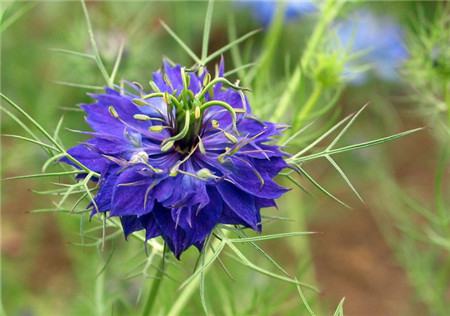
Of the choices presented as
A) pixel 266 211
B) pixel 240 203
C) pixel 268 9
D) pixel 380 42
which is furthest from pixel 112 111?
pixel 380 42

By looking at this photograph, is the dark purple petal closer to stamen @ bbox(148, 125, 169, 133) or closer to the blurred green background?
stamen @ bbox(148, 125, 169, 133)

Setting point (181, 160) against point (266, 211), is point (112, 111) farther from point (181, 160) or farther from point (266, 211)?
point (266, 211)

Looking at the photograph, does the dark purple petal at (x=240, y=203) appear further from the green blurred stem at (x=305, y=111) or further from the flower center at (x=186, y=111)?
the green blurred stem at (x=305, y=111)

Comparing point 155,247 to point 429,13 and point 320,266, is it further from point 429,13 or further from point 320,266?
point 429,13

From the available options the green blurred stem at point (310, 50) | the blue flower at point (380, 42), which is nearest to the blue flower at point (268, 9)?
the blue flower at point (380, 42)

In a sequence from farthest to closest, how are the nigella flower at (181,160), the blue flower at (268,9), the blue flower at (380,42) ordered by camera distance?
the blue flower at (380,42)
the blue flower at (268,9)
the nigella flower at (181,160)

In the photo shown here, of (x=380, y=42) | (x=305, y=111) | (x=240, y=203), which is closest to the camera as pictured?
(x=240, y=203)
